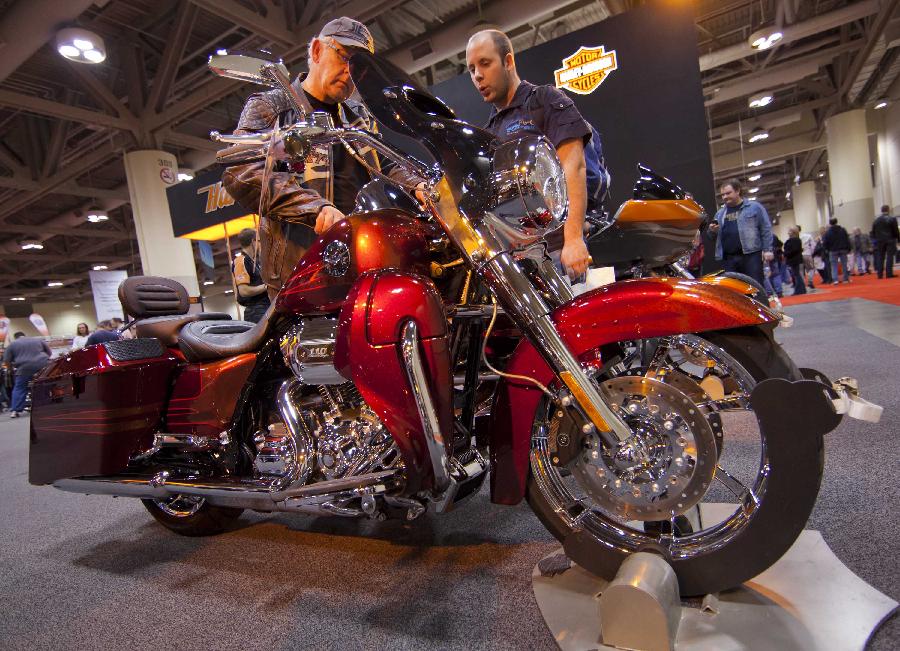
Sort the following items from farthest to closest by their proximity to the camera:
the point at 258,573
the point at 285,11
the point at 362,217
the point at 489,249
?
the point at 285,11 → the point at 258,573 → the point at 362,217 → the point at 489,249

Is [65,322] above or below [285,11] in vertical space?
below

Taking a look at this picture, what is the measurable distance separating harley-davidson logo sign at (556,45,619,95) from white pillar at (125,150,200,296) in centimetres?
801

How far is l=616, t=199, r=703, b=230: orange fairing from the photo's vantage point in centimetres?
267

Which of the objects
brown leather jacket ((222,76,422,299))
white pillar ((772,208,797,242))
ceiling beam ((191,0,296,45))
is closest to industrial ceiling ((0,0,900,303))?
ceiling beam ((191,0,296,45))

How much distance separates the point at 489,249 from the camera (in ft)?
4.66

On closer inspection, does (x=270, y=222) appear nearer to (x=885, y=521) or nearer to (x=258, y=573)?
(x=258, y=573)

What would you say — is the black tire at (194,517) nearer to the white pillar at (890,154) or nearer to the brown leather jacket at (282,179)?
the brown leather jacket at (282,179)

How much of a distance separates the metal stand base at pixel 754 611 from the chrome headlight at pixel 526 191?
35.0 inches

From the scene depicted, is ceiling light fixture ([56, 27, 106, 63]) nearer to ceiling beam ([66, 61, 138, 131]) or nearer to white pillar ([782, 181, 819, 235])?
ceiling beam ([66, 61, 138, 131])

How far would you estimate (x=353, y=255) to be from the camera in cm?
157

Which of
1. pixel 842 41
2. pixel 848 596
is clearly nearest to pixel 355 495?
pixel 848 596

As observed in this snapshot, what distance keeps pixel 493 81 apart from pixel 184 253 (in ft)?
32.1

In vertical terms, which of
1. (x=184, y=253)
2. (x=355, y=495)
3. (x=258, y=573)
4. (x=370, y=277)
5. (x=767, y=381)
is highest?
(x=184, y=253)

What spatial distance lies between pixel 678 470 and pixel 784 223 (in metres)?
33.9
